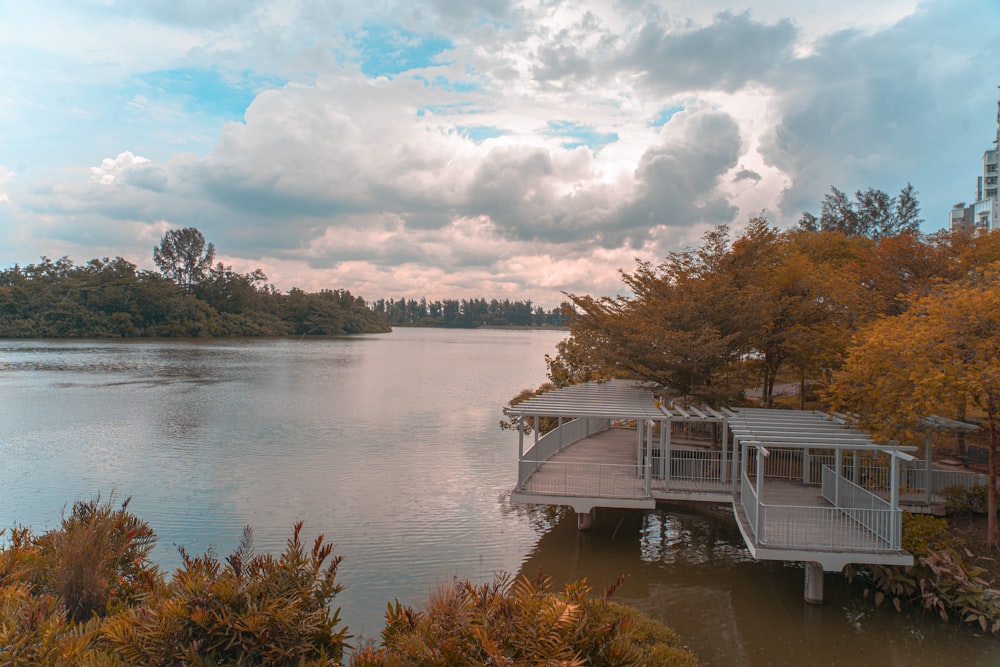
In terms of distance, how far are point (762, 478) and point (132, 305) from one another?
111 m

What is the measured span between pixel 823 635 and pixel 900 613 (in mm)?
1876

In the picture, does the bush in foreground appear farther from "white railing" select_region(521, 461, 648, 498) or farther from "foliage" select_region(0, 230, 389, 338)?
"foliage" select_region(0, 230, 389, 338)

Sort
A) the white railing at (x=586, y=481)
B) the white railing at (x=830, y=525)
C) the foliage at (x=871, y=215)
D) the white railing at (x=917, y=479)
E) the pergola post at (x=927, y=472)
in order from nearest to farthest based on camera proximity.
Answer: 1. the white railing at (x=830, y=525)
2. the pergola post at (x=927, y=472)
3. the white railing at (x=586, y=481)
4. the white railing at (x=917, y=479)
5. the foliage at (x=871, y=215)

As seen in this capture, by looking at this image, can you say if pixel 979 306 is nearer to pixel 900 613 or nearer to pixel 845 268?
pixel 900 613

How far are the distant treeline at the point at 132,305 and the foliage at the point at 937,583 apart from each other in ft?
360

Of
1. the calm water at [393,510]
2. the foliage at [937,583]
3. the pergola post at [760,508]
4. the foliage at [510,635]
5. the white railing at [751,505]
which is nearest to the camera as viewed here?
the foliage at [510,635]

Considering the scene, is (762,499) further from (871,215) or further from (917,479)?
(871,215)

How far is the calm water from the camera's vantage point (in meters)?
11.5

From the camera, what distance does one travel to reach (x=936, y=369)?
1250 cm

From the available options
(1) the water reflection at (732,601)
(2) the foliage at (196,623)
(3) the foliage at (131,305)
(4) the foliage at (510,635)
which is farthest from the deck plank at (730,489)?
(3) the foliage at (131,305)

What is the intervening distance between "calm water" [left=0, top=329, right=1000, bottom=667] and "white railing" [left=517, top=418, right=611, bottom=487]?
1.77 meters

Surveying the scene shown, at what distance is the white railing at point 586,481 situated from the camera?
579 inches

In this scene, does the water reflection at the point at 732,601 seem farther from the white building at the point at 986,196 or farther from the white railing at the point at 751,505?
the white building at the point at 986,196

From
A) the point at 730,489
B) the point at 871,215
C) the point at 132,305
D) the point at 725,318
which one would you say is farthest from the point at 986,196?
the point at 132,305
